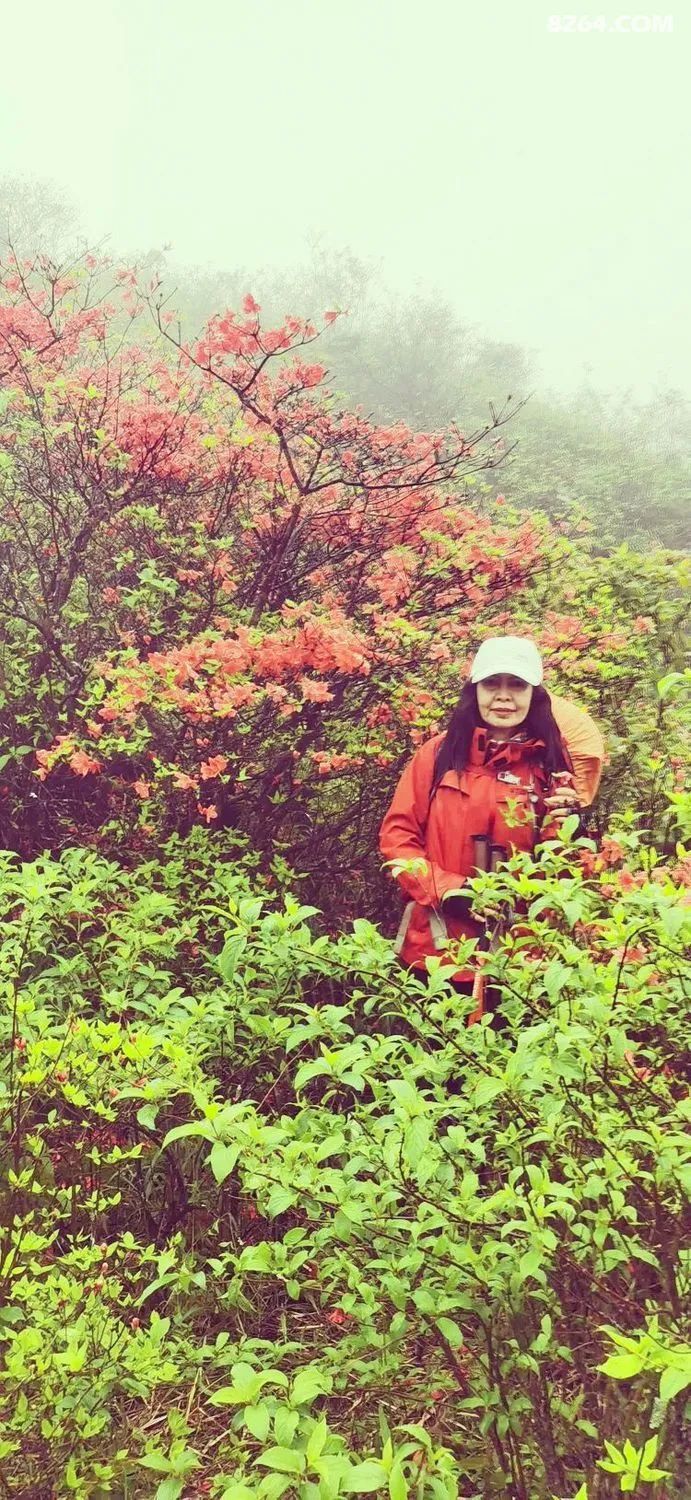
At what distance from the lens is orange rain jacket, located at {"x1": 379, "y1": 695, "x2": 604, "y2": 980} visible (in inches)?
112

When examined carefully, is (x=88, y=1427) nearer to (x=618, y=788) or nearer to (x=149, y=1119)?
(x=149, y=1119)

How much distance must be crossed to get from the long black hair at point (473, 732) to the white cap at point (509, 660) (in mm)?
70

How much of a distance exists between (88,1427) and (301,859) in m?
2.58

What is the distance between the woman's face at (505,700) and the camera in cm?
288

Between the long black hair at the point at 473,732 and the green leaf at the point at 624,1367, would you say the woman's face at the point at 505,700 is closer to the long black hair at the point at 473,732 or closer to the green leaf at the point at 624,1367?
the long black hair at the point at 473,732

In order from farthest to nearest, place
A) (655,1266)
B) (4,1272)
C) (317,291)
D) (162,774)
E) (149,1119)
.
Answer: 1. (317,291)
2. (162,774)
3. (4,1272)
4. (149,1119)
5. (655,1266)

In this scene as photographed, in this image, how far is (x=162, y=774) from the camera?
3631 mm

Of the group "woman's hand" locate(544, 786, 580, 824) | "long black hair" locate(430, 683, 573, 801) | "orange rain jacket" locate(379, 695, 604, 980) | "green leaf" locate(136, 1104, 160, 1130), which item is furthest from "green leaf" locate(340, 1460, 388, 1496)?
"long black hair" locate(430, 683, 573, 801)

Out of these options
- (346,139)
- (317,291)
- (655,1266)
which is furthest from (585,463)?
(655,1266)

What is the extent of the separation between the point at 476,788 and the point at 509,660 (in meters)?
0.44

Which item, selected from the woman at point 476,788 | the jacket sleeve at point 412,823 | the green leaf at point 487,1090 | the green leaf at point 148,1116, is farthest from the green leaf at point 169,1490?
the jacket sleeve at point 412,823

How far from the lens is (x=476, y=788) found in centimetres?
292
